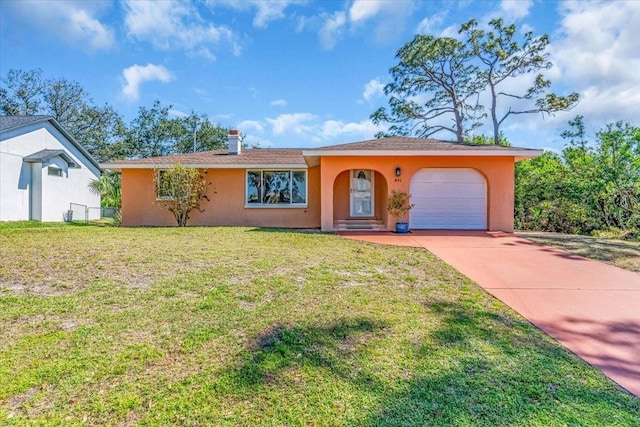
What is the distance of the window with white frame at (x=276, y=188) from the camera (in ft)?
45.1

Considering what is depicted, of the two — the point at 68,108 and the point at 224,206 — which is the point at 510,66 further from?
the point at 68,108

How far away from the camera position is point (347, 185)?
13586 mm

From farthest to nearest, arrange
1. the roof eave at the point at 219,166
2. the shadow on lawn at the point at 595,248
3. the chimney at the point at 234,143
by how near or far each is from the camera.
Answer: the chimney at the point at 234,143 < the roof eave at the point at 219,166 < the shadow on lawn at the point at 595,248

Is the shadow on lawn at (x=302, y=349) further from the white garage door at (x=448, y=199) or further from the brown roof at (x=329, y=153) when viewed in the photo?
the white garage door at (x=448, y=199)

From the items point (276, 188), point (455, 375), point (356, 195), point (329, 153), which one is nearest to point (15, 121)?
point (276, 188)

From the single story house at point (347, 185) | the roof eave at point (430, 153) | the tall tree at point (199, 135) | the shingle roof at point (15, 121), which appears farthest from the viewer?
the tall tree at point (199, 135)

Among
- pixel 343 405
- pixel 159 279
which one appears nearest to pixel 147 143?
pixel 159 279

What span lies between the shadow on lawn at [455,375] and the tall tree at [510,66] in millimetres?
24526

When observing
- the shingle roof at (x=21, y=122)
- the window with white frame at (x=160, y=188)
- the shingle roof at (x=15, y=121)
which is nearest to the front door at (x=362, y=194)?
the window with white frame at (x=160, y=188)

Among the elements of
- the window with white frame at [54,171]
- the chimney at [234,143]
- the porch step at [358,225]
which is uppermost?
the chimney at [234,143]

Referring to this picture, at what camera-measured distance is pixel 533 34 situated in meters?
21.6

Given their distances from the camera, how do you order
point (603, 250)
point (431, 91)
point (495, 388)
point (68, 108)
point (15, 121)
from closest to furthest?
point (495, 388) < point (603, 250) < point (15, 121) < point (431, 91) < point (68, 108)

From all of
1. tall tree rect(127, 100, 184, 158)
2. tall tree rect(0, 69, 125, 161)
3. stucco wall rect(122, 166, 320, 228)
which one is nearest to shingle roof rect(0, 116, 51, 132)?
stucco wall rect(122, 166, 320, 228)

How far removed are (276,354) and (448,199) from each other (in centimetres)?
1034
